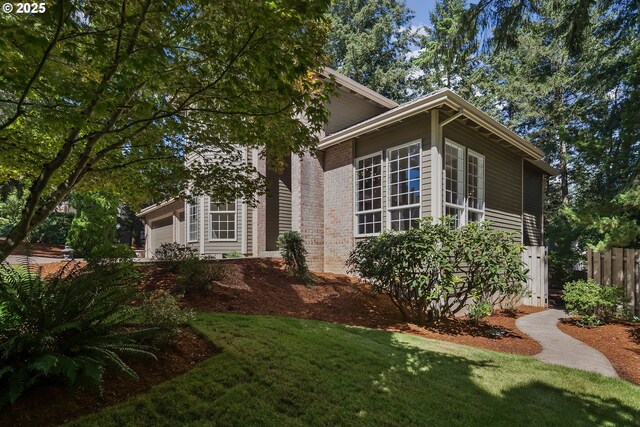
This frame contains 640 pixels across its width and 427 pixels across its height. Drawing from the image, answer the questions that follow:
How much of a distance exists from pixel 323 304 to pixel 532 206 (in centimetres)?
1096

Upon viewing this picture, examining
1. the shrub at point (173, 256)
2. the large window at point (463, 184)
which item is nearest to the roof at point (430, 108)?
the large window at point (463, 184)

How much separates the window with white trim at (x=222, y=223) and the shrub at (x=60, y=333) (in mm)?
8472

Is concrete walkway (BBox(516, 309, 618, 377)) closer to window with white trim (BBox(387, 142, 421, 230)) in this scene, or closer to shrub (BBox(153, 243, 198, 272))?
window with white trim (BBox(387, 142, 421, 230))

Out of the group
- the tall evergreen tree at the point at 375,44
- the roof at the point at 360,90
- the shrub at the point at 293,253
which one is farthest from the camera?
the tall evergreen tree at the point at 375,44

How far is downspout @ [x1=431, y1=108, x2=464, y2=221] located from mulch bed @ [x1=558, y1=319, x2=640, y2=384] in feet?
12.1

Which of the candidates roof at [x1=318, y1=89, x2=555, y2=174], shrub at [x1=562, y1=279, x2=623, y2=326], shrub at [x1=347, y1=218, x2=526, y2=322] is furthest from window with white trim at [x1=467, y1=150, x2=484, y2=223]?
shrub at [x1=562, y1=279, x2=623, y2=326]

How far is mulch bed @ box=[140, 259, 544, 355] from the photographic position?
5.73 m

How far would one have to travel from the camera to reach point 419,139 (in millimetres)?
8133

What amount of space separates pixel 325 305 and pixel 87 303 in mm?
4764

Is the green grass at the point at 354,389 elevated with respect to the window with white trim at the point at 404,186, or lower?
lower

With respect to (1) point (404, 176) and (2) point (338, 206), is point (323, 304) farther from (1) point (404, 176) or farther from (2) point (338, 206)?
(1) point (404, 176)

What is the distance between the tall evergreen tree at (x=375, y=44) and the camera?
24.4m

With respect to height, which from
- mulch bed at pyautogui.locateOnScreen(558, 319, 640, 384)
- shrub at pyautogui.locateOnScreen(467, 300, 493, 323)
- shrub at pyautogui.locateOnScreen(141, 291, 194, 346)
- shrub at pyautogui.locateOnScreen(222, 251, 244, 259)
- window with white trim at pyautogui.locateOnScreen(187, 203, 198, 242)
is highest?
window with white trim at pyautogui.locateOnScreen(187, 203, 198, 242)

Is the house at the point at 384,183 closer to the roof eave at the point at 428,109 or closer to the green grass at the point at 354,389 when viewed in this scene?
the roof eave at the point at 428,109
